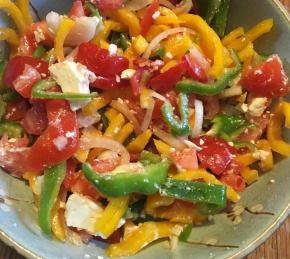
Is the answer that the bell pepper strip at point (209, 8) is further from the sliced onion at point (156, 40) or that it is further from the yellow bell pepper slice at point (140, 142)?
the yellow bell pepper slice at point (140, 142)

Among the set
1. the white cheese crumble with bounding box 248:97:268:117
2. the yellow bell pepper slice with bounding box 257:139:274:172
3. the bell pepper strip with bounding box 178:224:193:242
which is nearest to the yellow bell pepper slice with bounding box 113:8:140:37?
the white cheese crumble with bounding box 248:97:268:117

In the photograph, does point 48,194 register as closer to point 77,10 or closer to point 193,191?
point 193,191

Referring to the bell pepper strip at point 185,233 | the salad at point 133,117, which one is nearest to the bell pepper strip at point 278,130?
the salad at point 133,117

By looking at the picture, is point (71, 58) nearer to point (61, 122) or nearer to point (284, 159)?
point (61, 122)

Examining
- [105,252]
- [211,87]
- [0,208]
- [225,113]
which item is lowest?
[105,252]

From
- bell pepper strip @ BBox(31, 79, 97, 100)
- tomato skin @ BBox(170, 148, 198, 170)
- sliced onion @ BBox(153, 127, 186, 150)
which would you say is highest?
bell pepper strip @ BBox(31, 79, 97, 100)

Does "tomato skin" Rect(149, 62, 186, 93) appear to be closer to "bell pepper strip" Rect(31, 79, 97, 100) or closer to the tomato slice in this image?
"bell pepper strip" Rect(31, 79, 97, 100)

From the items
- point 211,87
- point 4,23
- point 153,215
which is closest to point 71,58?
point 4,23
